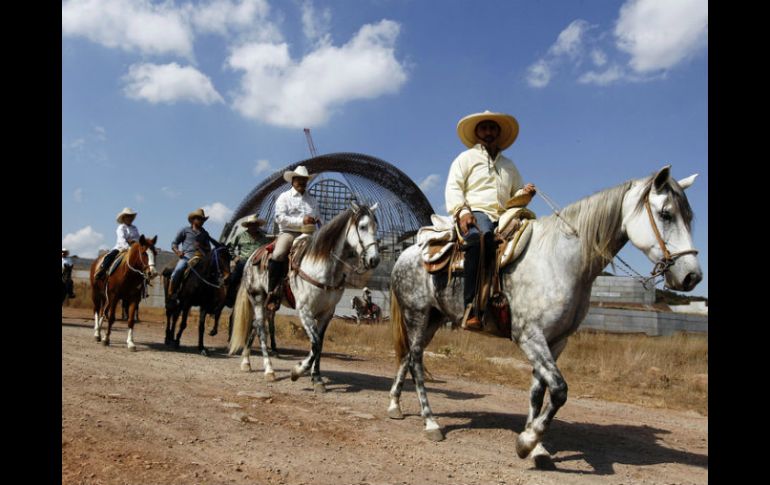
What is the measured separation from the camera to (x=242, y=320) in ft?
31.7

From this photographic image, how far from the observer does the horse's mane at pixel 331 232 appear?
25.2 feet

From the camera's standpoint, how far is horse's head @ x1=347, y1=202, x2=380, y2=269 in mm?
7277

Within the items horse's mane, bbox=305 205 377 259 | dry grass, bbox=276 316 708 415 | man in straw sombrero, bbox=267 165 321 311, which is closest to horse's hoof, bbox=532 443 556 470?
horse's mane, bbox=305 205 377 259

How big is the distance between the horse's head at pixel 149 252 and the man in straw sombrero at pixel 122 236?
117cm

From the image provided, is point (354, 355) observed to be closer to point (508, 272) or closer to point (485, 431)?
point (485, 431)

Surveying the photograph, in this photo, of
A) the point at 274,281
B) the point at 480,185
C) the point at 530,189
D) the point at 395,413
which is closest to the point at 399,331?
the point at 395,413

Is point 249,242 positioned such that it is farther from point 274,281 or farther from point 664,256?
point 664,256

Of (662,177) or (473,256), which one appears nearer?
(662,177)

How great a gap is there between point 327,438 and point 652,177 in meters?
3.60

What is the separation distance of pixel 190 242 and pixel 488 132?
783cm

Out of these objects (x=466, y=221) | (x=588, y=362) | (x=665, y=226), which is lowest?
(x=588, y=362)
